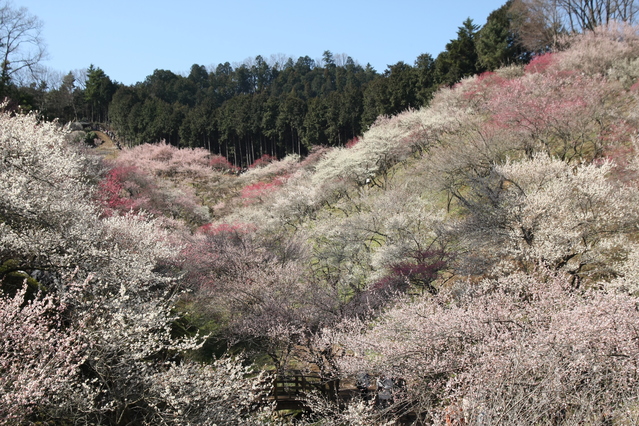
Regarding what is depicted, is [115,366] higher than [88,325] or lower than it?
lower

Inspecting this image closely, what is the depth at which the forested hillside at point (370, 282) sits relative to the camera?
6.05 metres

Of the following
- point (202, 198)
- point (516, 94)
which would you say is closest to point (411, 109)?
point (516, 94)

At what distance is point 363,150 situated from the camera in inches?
1121

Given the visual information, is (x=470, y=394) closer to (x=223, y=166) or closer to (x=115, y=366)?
(x=115, y=366)

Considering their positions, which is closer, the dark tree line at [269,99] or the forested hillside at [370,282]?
the forested hillside at [370,282]

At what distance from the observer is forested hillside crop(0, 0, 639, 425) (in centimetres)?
605

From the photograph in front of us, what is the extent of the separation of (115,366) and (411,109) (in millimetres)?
33354

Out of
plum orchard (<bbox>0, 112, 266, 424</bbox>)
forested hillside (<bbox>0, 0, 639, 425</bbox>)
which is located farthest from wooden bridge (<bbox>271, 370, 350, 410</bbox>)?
plum orchard (<bbox>0, 112, 266, 424</bbox>)

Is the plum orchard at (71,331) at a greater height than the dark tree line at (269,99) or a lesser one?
lesser

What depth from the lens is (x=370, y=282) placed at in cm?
1474

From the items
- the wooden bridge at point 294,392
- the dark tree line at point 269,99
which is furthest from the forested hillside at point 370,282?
the dark tree line at point 269,99

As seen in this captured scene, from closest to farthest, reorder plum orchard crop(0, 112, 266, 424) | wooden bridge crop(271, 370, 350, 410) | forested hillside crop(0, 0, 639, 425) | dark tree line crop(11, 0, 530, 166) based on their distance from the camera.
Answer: plum orchard crop(0, 112, 266, 424) < forested hillside crop(0, 0, 639, 425) < wooden bridge crop(271, 370, 350, 410) < dark tree line crop(11, 0, 530, 166)

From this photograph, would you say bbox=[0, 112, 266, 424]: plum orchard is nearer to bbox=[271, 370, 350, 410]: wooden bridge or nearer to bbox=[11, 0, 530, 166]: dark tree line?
bbox=[271, 370, 350, 410]: wooden bridge

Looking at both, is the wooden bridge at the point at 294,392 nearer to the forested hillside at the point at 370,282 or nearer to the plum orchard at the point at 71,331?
the forested hillside at the point at 370,282
